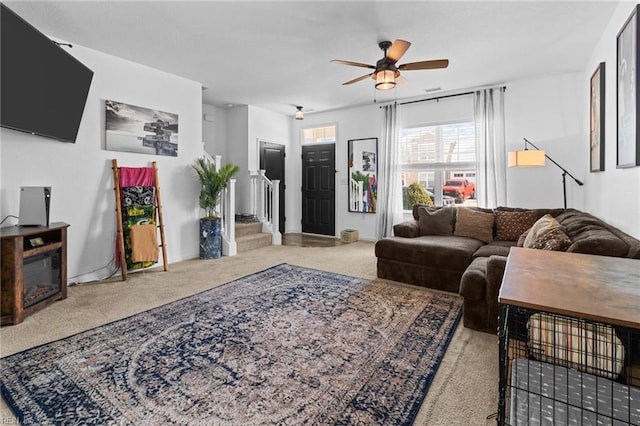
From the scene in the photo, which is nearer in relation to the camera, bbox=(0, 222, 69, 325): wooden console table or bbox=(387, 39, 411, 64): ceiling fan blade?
bbox=(0, 222, 69, 325): wooden console table

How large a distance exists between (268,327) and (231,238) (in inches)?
116

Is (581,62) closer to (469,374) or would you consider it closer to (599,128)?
(599,128)

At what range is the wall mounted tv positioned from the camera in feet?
8.16

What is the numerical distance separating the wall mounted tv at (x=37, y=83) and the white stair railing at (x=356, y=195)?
15.3 ft

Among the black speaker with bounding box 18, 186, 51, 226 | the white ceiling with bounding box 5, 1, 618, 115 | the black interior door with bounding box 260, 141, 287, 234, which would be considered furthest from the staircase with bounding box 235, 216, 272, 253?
the black speaker with bounding box 18, 186, 51, 226

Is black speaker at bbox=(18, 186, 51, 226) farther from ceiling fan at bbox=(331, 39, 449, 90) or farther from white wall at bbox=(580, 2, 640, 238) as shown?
white wall at bbox=(580, 2, 640, 238)

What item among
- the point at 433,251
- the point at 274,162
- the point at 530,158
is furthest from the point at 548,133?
the point at 274,162

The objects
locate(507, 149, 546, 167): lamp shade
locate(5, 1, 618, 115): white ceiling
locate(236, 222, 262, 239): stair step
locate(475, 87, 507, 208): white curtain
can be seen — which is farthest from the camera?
locate(236, 222, 262, 239): stair step

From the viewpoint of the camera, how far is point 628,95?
2389 millimetres

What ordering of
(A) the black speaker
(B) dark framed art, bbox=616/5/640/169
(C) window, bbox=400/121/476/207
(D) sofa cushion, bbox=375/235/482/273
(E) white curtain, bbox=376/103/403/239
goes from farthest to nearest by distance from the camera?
1. (E) white curtain, bbox=376/103/403/239
2. (C) window, bbox=400/121/476/207
3. (D) sofa cushion, bbox=375/235/482/273
4. (A) the black speaker
5. (B) dark framed art, bbox=616/5/640/169

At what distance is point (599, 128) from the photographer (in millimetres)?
3355

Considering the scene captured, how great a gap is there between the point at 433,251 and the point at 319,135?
4.49 metres

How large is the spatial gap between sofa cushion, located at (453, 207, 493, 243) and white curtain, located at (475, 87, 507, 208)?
0.96 m

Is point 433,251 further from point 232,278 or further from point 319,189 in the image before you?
point 319,189
